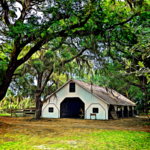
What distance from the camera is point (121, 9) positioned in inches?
432

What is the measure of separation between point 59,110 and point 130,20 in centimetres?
1869

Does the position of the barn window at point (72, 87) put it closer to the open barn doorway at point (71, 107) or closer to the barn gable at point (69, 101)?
the barn gable at point (69, 101)

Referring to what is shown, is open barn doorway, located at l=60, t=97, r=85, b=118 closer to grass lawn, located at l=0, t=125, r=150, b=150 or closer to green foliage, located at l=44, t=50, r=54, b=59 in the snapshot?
green foliage, located at l=44, t=50, r=54, b=59

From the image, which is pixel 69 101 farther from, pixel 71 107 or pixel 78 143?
pixel 78 143

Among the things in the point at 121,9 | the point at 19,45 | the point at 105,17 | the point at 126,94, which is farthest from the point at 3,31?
the point at 126,94

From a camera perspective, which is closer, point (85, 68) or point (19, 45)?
point (19, 45)

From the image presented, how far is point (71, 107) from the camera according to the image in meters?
26.9

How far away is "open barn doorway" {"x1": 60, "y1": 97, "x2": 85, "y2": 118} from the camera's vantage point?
26.6m

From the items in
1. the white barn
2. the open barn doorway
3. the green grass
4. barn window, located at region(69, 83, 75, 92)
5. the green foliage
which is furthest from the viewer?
the open barn doorway

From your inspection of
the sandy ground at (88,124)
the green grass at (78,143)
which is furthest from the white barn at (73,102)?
the green grass at (78,143)

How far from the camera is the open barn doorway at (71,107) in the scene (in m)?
26.6

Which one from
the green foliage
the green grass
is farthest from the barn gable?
the green grass

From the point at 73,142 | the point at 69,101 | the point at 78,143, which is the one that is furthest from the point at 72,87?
the point at 78,143

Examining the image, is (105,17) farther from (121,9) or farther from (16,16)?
(16,16)
